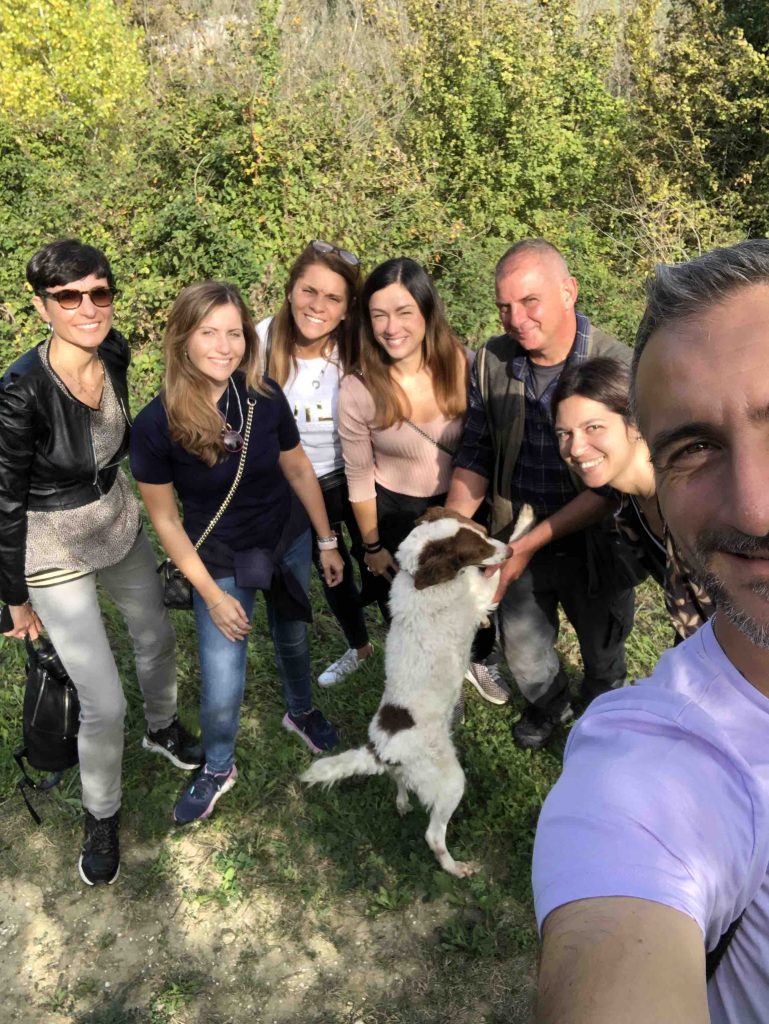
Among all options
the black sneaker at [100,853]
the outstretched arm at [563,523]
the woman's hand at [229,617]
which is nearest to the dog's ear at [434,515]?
the outstretched arm at [563,523]

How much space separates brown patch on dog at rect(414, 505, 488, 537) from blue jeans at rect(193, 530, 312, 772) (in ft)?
1.98

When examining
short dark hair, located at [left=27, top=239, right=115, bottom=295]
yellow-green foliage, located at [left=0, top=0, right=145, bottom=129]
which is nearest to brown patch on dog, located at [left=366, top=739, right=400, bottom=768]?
short dark hair, located at [left=27, top=239, right=115, bottom=295]

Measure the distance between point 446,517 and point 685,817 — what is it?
2.37m

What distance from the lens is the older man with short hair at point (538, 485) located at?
3.05 m

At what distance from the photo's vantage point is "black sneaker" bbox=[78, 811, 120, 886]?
128 inches

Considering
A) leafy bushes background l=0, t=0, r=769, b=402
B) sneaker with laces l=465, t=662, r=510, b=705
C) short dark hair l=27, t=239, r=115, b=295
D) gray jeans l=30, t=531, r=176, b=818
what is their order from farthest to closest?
leafy bushes background l=0, t=0, r=769, b=402 → sneaker with laces l=465, t=662, r=510, b=705 → gray jeans l=30, t=531, r=176, b=818 → short dark hair l=27, t=239, r=115, b=295

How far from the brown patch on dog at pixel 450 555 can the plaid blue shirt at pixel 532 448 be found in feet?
0.94

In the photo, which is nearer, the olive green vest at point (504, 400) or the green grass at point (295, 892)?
the green grass at point (295, 892)

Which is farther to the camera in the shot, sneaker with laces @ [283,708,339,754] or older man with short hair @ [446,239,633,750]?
sneaker with laces @ [283,708,339,754]

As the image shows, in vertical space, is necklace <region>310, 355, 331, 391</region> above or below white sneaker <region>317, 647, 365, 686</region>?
above

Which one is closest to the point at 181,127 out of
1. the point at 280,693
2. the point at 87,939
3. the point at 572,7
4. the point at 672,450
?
the point at 572,7

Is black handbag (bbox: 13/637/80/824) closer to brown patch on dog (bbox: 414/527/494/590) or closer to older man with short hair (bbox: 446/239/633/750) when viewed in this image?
brown patch on dog (bbox: 414/527/494/590)

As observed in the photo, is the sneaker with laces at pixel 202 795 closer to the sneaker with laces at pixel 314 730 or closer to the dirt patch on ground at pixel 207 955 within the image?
the dirt patch on ground at pixel 207 955

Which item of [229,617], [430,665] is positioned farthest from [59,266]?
[430,665]
